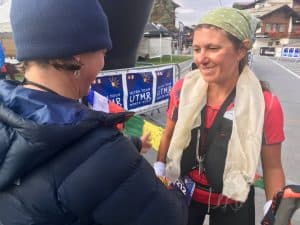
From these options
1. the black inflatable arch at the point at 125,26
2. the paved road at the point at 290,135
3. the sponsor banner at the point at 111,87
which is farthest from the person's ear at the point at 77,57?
the sponsor banner at the point at 111,87

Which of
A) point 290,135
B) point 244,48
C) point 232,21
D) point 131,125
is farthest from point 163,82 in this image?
point 232,21

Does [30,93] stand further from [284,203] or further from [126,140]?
[284,203]

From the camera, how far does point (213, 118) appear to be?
1979 mm

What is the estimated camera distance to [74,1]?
3.45 feet

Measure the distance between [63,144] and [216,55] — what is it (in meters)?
1.15

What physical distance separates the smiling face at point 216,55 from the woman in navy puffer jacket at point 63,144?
2.98 feet

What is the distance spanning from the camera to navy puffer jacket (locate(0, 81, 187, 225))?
982 millimetres

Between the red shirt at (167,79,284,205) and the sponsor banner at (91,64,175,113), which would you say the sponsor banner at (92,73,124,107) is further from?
the red shirt at (167,79,284,205)

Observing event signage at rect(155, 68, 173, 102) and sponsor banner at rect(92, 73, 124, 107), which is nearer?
sponsor banner at rect(92, 73, 124, 107)

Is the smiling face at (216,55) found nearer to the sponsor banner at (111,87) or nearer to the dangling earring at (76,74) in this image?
the dangling earring at (76,74)

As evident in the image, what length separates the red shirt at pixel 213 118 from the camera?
1.87 m

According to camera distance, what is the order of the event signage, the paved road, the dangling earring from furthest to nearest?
the event signage → the paved road → the dangling earring

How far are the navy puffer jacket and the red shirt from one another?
101 cm

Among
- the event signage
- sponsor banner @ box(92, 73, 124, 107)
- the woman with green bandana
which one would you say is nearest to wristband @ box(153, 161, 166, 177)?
the woman with green bandana
